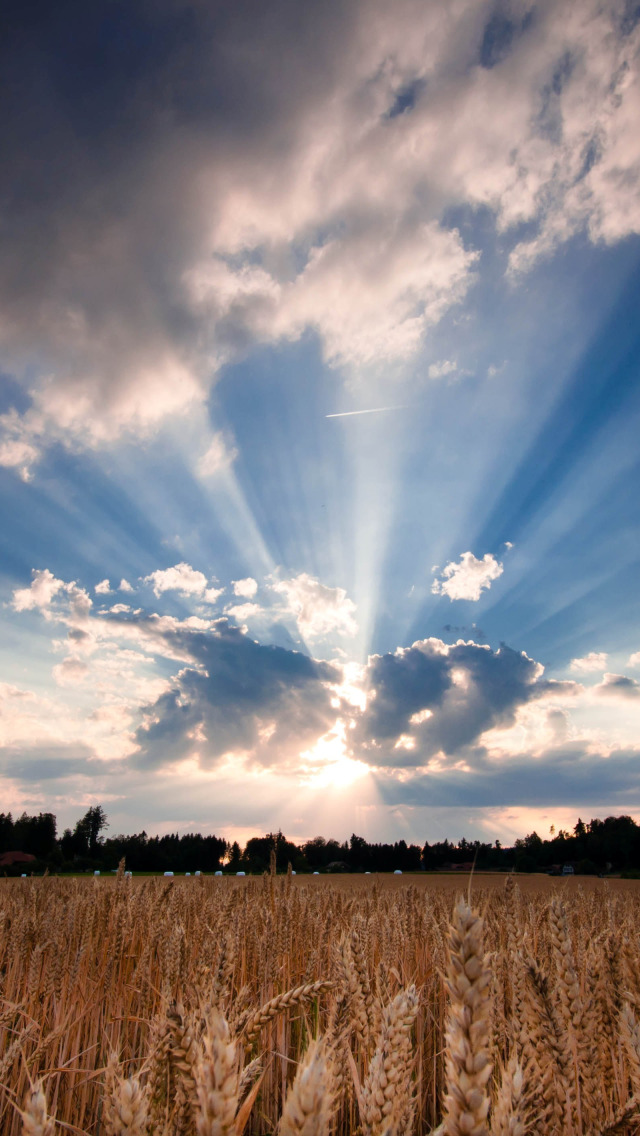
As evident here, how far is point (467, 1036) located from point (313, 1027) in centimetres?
531

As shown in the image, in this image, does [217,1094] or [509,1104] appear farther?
[509,1104]

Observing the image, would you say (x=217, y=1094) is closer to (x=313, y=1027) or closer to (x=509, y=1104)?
(x=509, y=1104)

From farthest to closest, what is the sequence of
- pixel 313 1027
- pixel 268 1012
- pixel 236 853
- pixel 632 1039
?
pixel 236 853 → pixel 313 1027 → pixel 632 1039 → pixel 268 1012

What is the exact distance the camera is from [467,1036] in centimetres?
109

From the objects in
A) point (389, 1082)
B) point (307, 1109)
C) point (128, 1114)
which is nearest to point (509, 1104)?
point (389, 1082)

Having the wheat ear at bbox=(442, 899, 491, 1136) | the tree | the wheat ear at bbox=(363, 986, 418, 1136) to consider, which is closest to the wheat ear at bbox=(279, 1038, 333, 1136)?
the wheat ear at bbox=(442, 899, 491, 1136)

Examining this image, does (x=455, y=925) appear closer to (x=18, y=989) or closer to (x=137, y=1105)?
(x=137, y=1105)

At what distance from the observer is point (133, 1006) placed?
5.55 m

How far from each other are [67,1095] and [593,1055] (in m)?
3.34

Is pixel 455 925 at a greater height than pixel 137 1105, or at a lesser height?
greater

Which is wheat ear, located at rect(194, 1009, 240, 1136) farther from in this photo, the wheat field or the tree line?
the tree line


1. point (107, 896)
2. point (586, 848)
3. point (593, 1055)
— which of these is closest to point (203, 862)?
point (586, 848)

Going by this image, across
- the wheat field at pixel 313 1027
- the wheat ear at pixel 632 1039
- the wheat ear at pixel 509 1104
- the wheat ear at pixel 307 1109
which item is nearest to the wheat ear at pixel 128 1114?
the wheat field at pixel 313 1027

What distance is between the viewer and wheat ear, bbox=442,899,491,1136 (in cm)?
105
